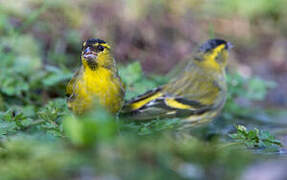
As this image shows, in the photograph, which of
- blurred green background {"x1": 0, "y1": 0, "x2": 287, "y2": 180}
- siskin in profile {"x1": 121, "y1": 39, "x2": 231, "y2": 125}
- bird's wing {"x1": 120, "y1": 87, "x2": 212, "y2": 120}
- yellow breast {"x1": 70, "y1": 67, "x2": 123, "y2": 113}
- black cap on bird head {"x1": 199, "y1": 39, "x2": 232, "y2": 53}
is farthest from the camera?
black cap on bird head {"x1": 199, "y1": 39, "x2": 232, "y2": 53}

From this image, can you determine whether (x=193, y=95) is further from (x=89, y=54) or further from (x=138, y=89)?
(x=89, y=54)

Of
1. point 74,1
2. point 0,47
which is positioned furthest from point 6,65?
point 74,1

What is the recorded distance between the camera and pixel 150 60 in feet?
25.8

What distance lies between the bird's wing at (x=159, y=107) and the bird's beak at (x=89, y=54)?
0.76 metres

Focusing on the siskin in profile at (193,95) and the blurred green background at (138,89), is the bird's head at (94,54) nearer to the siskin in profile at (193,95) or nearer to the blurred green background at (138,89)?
the blurred green background at (138,89)

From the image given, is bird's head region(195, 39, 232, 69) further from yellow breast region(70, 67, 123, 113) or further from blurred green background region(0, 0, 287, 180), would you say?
yellow breast region(70, 67, 123, 113)

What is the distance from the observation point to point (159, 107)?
4551 mm

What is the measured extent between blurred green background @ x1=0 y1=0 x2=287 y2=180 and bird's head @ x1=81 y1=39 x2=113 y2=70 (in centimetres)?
50

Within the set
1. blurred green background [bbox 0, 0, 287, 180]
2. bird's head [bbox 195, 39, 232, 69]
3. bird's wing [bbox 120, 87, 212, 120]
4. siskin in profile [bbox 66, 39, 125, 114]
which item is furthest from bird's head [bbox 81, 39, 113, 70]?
bird's head [bbox 195, 39, 232, 69]

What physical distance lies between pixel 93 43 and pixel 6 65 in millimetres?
1615

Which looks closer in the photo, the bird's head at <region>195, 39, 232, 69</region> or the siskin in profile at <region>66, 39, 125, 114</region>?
the siskin in profile at <region>66, 39, 125, 114</region>

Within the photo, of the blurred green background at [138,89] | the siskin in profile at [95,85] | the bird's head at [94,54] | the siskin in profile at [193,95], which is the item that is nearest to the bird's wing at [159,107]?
the siskin in profile at [193,95]

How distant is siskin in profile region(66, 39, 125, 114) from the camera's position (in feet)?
12.3

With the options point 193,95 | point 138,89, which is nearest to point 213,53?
point 193,95
